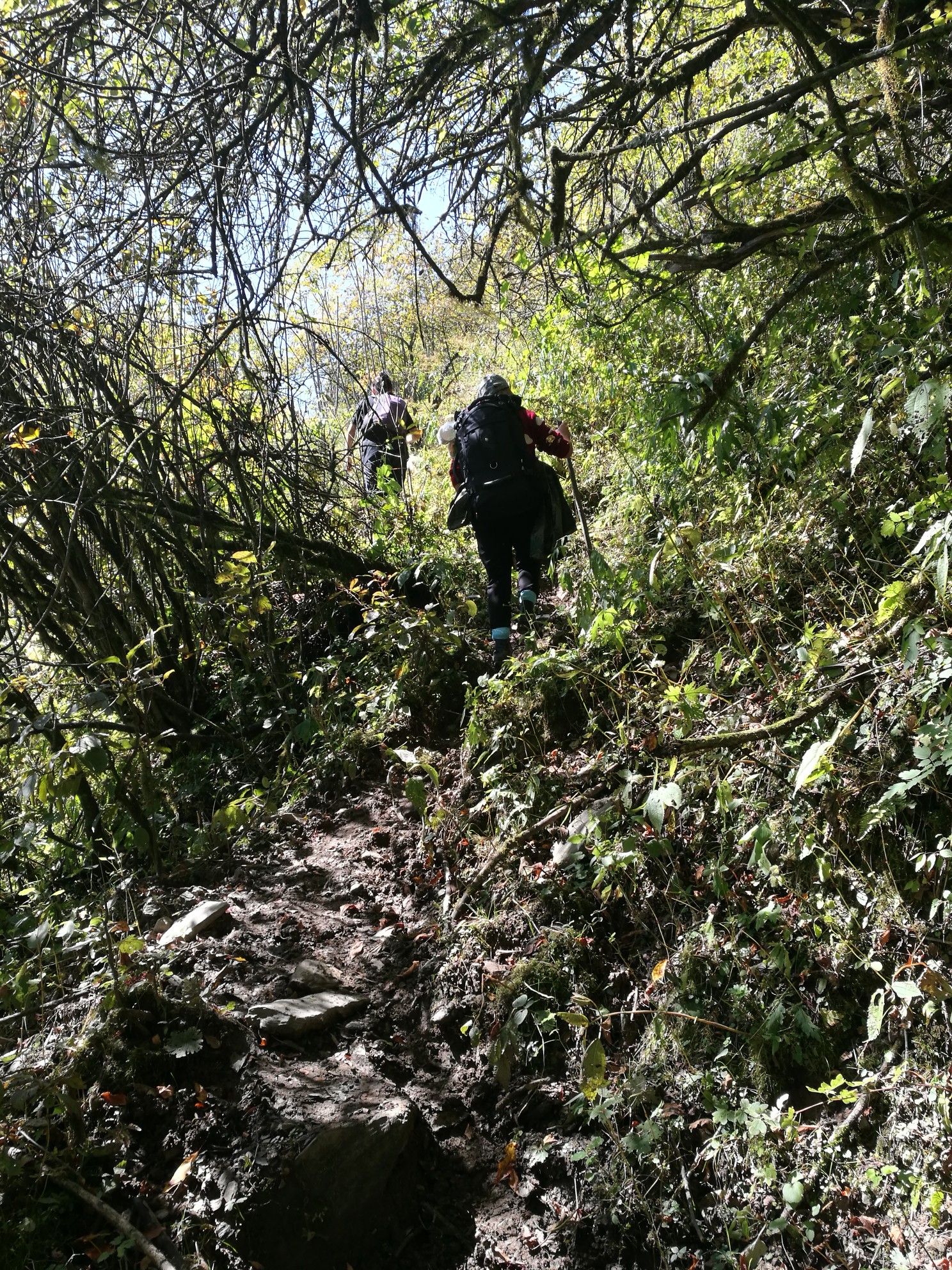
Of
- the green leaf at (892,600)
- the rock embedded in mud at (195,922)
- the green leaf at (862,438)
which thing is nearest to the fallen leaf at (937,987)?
the green leaf at (892,600)

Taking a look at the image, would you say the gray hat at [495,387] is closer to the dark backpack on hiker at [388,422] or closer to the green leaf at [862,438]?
the dark backpack on hiker at [388,422]

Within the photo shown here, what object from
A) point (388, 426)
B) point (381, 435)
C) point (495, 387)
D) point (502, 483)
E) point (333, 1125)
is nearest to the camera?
point (333, 1125)

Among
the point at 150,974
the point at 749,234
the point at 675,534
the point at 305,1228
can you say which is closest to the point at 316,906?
the point at 150,974

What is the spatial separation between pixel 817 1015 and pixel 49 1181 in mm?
2303

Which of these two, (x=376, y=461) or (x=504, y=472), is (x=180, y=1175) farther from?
(x=376, y=461)

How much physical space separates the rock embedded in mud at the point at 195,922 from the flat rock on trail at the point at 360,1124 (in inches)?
1.9

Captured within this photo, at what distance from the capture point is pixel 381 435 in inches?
295

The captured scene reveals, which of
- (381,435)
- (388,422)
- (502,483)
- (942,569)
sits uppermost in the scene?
(381,435)

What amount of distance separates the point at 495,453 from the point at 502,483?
0.69ft

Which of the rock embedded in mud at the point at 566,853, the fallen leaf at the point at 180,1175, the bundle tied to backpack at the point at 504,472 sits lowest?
the fallen leaf at the point at 180,1175

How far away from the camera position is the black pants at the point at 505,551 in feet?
17.6

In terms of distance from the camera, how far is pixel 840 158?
2900 millimetres

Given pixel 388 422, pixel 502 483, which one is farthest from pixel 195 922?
pixel 388 422

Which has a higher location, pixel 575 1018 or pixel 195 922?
pixel 195 922
